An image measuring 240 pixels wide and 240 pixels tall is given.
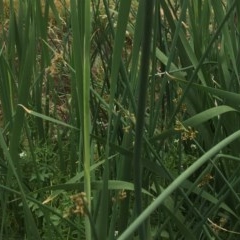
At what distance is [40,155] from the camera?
128 centimetres

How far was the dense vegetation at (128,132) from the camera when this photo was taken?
0.60m

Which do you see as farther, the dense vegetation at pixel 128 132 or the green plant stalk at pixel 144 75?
the dense vegetation at pixel 128 132

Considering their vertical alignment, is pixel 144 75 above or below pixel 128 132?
above

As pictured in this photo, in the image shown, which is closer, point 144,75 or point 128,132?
point 144,75

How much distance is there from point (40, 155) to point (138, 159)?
0.78 m

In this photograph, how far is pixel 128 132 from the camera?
800 mm

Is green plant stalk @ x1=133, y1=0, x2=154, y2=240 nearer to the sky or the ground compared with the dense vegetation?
nearer to the sky

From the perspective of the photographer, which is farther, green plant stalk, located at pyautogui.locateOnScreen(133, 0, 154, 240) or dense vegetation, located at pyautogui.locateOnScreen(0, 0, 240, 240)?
dense vegetation, located at pyautogui.locateOnScreen(0, 0, 240, 240)

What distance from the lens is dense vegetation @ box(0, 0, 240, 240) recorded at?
600mm

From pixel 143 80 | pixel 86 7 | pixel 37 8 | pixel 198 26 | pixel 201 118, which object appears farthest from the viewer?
pixel 198 26

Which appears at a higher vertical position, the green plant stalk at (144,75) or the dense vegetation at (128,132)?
the green plant stalk at (144,75)

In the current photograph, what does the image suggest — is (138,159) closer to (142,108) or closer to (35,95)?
(142,108)

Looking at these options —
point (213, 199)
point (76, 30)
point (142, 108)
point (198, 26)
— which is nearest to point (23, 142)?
point (198, 26)

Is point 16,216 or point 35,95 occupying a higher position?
point 35,95
